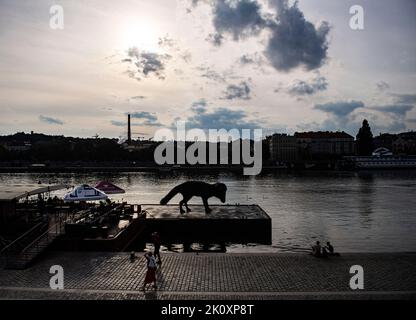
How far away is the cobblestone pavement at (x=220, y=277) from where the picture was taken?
722 inches

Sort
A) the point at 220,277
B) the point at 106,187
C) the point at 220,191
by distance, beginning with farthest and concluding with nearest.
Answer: the point at 106,187
the point at 220,191
the point at 220,277

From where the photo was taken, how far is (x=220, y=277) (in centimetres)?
2084

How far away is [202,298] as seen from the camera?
1784cm

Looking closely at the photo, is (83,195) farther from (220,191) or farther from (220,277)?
(220,277)

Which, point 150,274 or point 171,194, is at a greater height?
point 171,194

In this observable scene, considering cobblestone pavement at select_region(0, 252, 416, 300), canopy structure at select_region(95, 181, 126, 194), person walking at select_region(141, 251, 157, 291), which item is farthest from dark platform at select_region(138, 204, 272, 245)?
person walking at select_region(141, 251, 157, 291)

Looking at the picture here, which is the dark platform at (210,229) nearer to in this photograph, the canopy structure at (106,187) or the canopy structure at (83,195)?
the canopy structure at (106,187)

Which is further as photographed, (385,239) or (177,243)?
(385,239)

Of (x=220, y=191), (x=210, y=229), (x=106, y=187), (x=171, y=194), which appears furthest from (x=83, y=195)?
(x=220, y=191)

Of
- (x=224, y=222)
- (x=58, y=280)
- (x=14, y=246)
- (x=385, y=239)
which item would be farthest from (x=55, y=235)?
(x=385, y=239)

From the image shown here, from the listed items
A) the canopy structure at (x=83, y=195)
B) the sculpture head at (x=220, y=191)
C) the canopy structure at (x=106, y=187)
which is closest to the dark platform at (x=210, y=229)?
the sculpture head at (x=220, y=191)

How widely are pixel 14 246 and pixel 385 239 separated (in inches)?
1287
